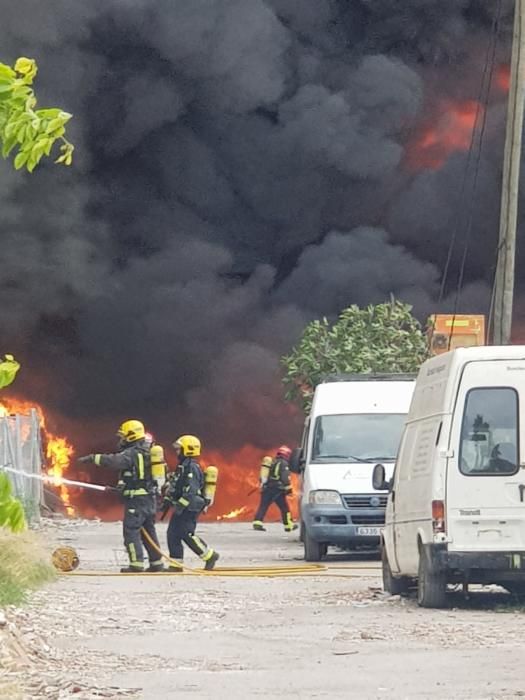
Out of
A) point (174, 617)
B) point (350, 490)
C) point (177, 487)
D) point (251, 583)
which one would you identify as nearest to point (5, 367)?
point (174, 617)

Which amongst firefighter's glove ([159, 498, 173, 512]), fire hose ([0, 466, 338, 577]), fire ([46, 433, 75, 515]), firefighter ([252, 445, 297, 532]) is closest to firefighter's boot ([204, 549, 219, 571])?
fire hose ([0, 466, 338, 577])

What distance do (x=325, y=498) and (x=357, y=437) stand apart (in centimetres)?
144

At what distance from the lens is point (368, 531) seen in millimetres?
23578

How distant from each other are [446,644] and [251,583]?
7280mm

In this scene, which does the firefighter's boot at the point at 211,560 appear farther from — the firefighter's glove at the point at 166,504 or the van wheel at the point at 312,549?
the van wheel at the point at 312,549

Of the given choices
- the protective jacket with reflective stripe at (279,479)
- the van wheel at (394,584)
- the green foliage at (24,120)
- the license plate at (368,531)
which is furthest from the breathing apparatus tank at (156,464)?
the green foliage at (24,120)

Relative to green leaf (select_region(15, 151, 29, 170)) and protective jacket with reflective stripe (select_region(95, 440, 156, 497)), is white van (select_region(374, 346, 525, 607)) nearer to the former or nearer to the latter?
protective jacket with reflective stripe (select_region(95, 440, 156, 497))

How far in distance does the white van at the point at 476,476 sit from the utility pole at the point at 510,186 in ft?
32.9

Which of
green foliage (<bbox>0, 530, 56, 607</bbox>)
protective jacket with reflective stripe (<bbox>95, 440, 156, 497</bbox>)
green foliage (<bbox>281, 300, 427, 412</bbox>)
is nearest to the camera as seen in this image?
green foliage (<bbox>0, 530, 56, 607</bbox>)

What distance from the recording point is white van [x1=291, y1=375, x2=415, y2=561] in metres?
23.6

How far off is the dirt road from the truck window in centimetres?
121

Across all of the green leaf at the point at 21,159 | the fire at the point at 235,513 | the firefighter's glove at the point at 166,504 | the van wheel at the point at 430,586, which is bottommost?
the van wheel at the point at 430,586

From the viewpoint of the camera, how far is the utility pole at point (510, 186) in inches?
974

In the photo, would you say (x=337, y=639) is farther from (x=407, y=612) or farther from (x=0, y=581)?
(x=0, y=581)
